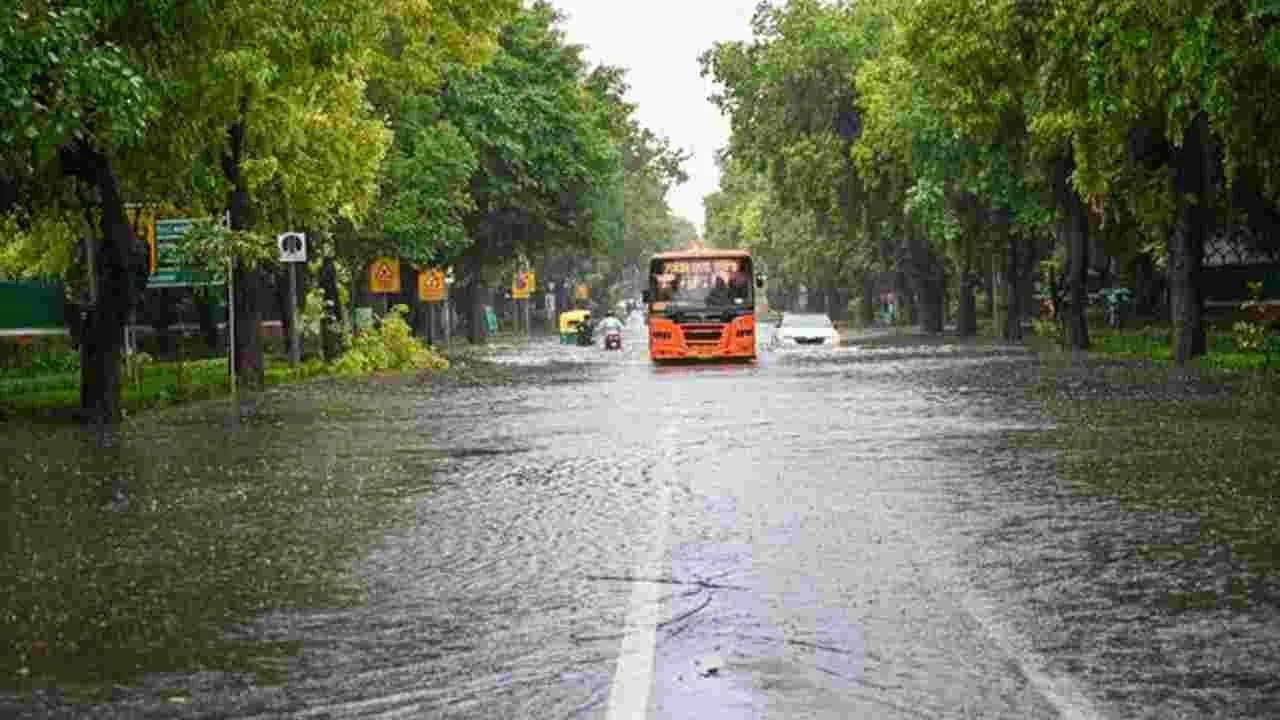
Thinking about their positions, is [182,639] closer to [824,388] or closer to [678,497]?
[678,497]

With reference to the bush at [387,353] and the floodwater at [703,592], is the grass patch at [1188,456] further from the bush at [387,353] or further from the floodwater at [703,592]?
the bush at [387,353]

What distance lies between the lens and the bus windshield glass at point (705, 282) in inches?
1853

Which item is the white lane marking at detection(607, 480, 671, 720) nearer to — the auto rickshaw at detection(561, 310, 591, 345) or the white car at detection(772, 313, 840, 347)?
the white car at detection(772, 313, 840, 347)

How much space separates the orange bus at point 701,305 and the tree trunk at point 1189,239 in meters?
11.7

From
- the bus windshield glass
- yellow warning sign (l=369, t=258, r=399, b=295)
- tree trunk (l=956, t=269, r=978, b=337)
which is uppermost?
yellow warning sign (l=369, t=258, r=399, b=295)

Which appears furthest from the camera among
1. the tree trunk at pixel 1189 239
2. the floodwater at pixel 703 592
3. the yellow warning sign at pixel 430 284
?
the yellow warning sign at pixel 430 284

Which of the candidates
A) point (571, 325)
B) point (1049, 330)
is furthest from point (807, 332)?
point (571, 325)

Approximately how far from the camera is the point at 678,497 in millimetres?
14820

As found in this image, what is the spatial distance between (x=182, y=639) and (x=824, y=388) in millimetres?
23207

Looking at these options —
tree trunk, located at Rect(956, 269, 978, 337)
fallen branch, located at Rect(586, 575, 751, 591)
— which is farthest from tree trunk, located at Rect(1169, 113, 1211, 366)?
tree trunk, located at Rect(956, 269, 978, 337)

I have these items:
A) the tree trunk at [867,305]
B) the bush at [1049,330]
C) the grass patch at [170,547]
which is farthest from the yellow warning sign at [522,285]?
the grass patch at [170,547]

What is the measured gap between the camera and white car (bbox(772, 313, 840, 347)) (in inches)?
2594

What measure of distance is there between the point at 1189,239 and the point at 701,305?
13.5 meters

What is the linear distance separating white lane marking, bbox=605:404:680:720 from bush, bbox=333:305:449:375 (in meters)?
30.8
